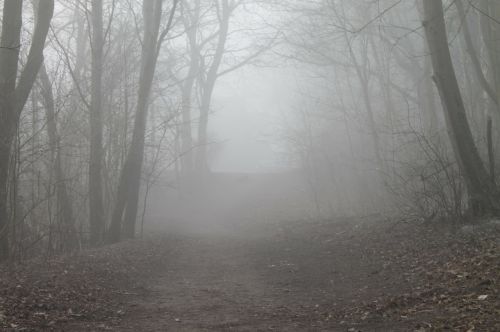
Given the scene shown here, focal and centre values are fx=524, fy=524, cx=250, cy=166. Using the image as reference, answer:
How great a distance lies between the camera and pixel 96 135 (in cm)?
1438

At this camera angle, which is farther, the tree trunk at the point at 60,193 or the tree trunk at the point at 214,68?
the tree trunk at the point at 214,68

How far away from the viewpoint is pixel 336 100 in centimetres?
2817

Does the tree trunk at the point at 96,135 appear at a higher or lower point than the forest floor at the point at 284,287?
higher

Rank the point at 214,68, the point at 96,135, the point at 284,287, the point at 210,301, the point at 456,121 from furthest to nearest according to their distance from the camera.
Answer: the point at 214,68 < the point at 96,135 < the point at 456,121 < the point at 284,287 < the point at 210,301

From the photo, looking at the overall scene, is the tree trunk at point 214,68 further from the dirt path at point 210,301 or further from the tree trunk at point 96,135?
the dirt path at point 210,301

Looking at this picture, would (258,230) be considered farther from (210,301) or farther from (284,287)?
(210,301)

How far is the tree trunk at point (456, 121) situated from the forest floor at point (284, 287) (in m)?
0.88

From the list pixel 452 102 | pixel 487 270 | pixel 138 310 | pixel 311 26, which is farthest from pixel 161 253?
pixel 311 26

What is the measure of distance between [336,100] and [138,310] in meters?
22.5

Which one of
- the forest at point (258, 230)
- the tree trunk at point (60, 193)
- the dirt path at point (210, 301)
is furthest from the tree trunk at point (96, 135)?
the dirt path at point (210, 301)

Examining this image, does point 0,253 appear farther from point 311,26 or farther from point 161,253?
point 311,26

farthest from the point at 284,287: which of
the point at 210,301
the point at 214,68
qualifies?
the point at 214,68

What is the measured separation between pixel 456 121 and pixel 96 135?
30.3ft

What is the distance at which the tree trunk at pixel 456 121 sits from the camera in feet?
32.1
